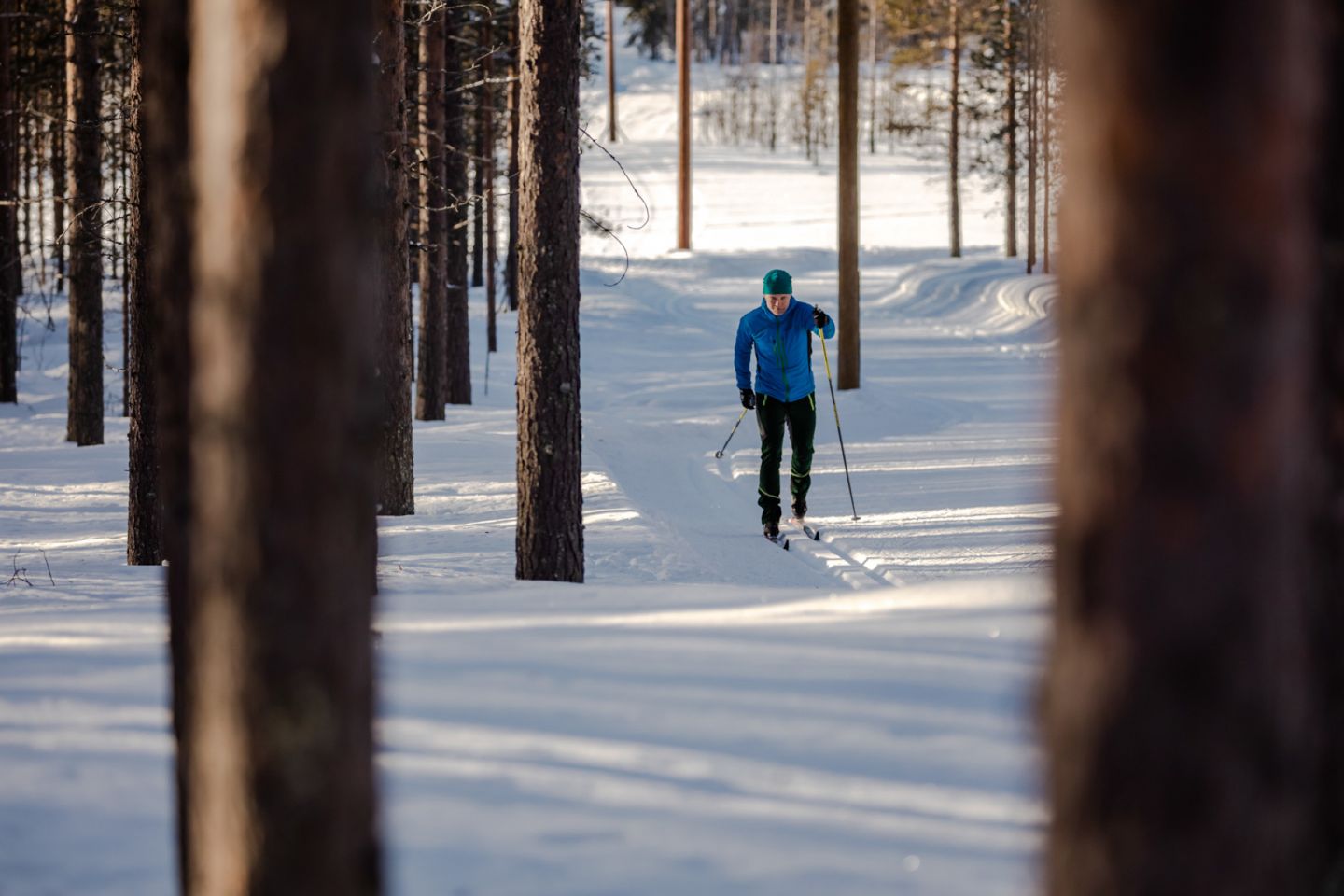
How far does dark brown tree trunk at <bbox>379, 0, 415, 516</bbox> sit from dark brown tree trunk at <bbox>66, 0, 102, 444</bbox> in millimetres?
4582

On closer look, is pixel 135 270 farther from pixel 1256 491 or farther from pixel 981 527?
pixel 1256 491

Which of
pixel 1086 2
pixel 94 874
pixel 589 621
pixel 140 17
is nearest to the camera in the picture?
pixel 1086 2

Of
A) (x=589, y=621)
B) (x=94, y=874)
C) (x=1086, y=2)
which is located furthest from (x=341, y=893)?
(x=589, y=621)

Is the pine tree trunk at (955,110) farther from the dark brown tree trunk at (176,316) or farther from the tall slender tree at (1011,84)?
the dark brown tree trunk at (176,316)

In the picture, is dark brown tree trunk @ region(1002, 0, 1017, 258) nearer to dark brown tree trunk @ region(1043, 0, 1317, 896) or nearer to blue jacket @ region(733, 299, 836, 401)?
blue jacket @ region(733, 299, 836, 401)

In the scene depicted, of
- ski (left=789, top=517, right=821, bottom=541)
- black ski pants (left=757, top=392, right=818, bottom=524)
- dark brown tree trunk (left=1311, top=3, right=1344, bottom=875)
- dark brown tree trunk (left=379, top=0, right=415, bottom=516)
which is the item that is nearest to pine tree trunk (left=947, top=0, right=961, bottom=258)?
ski (left=789, top=517, right=821, bottom=541)

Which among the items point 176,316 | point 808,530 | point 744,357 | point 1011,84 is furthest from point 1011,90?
point 176,316

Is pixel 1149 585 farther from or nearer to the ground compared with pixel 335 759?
farther from the ground

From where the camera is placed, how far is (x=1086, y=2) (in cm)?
170

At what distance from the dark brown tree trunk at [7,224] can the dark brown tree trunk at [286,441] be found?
1510cm

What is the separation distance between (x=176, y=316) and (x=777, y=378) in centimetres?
735

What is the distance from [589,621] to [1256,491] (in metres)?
3.12

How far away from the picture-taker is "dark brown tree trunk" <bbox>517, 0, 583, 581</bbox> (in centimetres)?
695

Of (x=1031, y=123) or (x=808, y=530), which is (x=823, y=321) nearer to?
(x=808, y=530)
